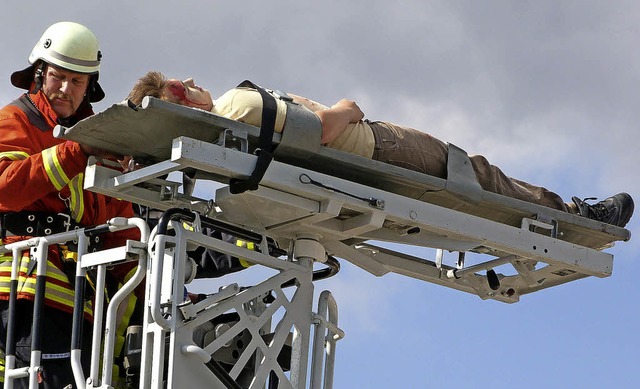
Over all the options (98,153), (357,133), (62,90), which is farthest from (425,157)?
(62,90)

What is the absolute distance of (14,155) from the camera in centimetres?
965

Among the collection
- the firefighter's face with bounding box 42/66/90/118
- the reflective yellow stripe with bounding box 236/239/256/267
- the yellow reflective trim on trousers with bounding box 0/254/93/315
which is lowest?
the yellow reflective trim on trousers with bounding box 0/254/93/315

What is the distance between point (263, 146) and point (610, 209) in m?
2.97

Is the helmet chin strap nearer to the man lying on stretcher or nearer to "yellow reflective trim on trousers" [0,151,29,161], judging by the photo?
"yellow reflective trim on trousers" [0,151,29,161]

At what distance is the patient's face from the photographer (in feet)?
30.4

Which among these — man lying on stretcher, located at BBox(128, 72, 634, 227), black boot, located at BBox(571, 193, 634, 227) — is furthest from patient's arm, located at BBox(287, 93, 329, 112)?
black boot, located at BBox(571, 193, 634, 227)

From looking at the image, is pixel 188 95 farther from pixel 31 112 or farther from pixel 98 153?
pixel 31 112

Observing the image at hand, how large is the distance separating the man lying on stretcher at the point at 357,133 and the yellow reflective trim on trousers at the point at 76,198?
2.76 ft

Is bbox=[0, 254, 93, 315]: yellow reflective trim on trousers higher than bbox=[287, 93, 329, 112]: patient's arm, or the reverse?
bbox=[287, 93, 329, 112]: patient's arm

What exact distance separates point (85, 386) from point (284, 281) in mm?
1384

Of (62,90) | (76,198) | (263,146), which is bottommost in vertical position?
(76,198)

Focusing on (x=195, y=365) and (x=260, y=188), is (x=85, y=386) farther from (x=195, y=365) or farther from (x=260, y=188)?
(x=260, y=188)

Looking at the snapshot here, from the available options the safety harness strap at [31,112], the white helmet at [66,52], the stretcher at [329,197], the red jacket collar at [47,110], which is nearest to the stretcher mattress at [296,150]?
the stretcher at [329,197]

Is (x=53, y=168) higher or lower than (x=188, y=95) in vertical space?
lower
